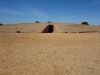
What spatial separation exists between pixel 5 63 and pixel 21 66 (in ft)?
3.44

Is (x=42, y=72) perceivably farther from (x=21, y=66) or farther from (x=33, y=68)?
(x=21, y=66)

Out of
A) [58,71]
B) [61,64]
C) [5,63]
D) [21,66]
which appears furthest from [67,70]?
[5,63]

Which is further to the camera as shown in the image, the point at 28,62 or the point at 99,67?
the point at 28,62

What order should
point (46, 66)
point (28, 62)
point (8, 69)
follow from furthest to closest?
point (28, 62) → point (46, 66) → point (8, 69)

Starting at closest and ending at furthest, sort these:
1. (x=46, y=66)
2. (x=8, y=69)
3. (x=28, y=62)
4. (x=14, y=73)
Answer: (x=14, y=73)
(x=8, y=69)
(x=46, y=66)
(x=28, y=62)

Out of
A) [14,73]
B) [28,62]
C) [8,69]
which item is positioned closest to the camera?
[14,73]

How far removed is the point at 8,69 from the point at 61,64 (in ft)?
8.66

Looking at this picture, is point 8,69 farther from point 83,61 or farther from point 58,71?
point 83,61

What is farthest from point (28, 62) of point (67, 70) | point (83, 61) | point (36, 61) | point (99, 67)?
point (99, 67)

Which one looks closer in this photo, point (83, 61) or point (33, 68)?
point (33, 68)

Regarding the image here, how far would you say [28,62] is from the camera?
9.00m

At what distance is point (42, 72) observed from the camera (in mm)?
7426

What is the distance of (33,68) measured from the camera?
7.89 meters

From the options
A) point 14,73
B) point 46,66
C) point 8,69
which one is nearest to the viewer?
point 14,73
